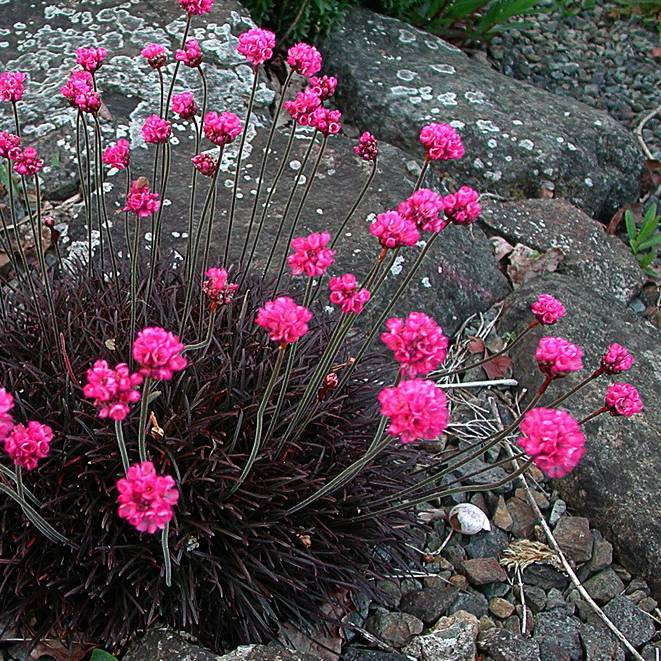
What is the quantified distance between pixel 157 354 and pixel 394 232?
0.58 m

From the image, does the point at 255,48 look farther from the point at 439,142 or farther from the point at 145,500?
the point at 145,500

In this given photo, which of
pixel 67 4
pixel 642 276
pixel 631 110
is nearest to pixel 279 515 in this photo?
pixel 642 276

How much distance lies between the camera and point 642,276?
13.7 feet

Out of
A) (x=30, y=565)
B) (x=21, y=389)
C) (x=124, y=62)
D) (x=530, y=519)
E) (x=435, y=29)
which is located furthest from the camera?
(x=435, y=29)

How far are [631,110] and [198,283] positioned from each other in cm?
419

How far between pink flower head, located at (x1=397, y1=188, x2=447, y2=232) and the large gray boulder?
264 cm

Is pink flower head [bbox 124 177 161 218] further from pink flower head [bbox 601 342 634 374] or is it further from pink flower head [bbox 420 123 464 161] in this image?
pink flower head [bbox 601 342 634 374]

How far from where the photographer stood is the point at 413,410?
1.53m

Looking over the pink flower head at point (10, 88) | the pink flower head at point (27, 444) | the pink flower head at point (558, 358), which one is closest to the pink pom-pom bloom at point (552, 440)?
the pink flower head at point (558, 358)

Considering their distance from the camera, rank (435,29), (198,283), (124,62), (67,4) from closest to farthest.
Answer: (198,283), (124,62), (67,4), (435,29)

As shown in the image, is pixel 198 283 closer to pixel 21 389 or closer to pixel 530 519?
pixel 21 389

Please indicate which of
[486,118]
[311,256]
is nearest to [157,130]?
[311,256]

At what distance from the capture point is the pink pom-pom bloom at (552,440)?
1.63 m

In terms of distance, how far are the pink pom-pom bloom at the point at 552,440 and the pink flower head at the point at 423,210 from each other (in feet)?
1.62
